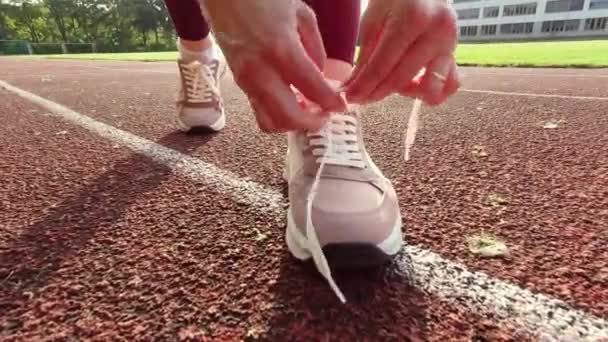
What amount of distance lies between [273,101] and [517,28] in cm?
4525

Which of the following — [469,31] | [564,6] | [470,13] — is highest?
[564,6]

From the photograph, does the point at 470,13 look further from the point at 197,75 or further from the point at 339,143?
the point at 339,143

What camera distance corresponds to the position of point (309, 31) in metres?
0.58

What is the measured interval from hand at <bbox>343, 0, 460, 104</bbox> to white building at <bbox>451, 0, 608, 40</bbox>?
3677 centimetres

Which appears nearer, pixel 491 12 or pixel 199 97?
pixel 199 97

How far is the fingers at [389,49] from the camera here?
0.55 m

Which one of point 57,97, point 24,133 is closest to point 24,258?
point 24,133

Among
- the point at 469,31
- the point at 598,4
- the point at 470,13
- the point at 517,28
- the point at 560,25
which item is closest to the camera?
the point at 598,4

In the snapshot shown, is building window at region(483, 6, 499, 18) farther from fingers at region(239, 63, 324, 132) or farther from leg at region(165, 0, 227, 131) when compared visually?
fingers at region(239, 63, 324, 132)

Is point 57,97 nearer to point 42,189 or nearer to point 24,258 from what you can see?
point 42,189

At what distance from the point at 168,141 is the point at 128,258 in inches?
39.3

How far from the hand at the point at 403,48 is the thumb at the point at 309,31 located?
0.19ft

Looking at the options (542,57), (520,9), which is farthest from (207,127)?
(520,9)

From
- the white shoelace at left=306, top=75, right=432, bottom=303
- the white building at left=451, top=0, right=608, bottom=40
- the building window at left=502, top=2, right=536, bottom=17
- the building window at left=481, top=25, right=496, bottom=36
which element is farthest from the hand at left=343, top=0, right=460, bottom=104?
the building window at left=481, top=25, right=496, bottom=36
